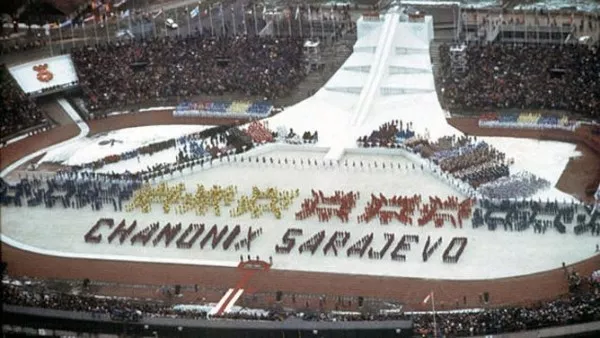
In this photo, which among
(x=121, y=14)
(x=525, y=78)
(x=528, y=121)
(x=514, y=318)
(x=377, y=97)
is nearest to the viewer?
(x=514, y=318)

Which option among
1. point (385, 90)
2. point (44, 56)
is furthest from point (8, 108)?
point (385, 90)

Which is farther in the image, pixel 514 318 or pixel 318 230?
pixel 318 230

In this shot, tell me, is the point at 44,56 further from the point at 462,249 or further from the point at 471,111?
the point at 462,249

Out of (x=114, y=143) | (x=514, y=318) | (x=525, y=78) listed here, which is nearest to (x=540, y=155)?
(x=525, y=78)

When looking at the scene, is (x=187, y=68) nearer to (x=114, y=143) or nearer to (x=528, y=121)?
(x=114, y=143)

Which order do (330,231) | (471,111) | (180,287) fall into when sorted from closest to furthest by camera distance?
(180,287) → (330,231) → (471,111)

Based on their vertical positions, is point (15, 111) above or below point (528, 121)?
above

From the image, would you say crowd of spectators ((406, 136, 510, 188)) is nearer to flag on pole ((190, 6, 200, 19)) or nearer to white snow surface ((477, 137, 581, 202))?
white snow surface ((477, 137, 581, 202))
